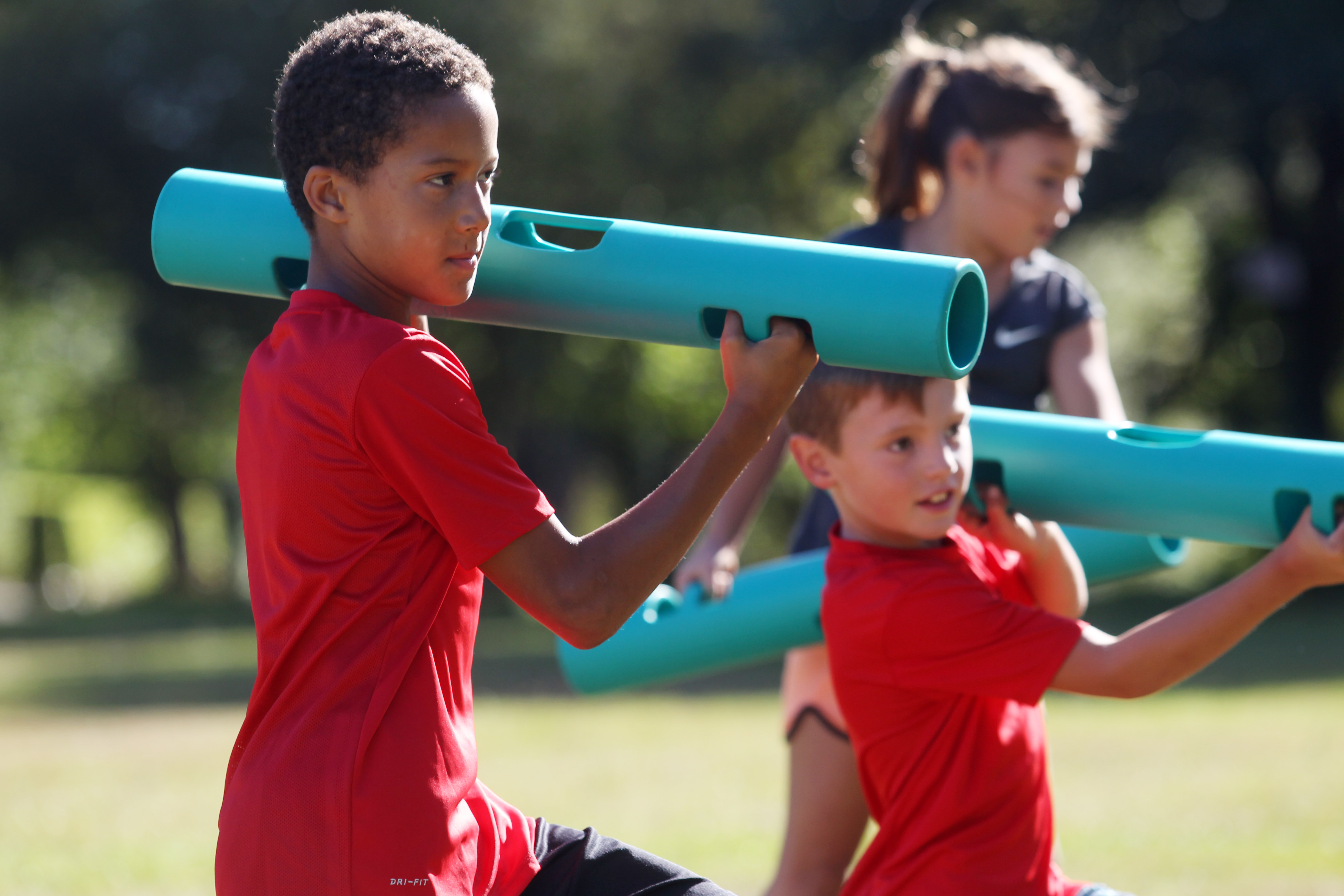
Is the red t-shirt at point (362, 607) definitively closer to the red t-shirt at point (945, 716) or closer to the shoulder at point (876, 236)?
the red t-shirt at point (945, 716)

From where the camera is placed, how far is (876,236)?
4.20m

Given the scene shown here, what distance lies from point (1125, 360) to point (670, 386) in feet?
29.7

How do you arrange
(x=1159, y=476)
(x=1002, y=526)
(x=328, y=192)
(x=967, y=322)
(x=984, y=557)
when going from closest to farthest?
(x=328, y=192), (x=967, y=322), (x=1159, y=476), (x=1002, y=526), (x=984, y=557)

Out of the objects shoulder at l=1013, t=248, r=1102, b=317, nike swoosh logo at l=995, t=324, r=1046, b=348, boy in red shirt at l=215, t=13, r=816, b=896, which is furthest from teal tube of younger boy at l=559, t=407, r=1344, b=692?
boy in red shirt at l=215, t=13, r=816, b=896

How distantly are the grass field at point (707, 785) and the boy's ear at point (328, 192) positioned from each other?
4.66 metres

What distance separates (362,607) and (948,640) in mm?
1230

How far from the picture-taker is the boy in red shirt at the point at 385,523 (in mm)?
2188

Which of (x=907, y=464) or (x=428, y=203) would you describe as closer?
(x=428, y=203)

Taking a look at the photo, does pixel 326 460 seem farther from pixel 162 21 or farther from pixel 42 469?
pixel 42 469

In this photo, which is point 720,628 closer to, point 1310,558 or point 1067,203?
point 1067,203

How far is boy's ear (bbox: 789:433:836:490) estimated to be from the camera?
10.8 ft

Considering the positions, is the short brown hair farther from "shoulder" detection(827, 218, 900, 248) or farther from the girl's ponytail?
the girl's ponytail

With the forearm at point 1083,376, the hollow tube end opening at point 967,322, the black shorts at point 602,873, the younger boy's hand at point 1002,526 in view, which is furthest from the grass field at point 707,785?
the hollow tube end opening at point 967,322

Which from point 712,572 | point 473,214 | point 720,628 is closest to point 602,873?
point 473,214
